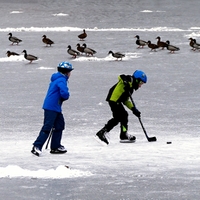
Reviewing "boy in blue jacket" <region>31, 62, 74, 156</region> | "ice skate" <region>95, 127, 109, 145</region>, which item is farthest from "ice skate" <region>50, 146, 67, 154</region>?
"ice skate" <region>95, 127, 109, 145</region>

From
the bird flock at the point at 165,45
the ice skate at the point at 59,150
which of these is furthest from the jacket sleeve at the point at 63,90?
the bird flock at the point at 165,45

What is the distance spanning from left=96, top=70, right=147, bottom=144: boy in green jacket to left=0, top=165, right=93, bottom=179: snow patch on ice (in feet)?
7.47

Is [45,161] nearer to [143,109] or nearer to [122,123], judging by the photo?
[122,123]

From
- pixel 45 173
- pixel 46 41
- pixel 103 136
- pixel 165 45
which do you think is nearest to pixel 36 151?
pixel 45 173

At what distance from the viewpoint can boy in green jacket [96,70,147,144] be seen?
897 cm

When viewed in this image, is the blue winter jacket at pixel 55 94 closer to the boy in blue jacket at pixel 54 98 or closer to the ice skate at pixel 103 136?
the boy in blue jacket at pixel 54 98

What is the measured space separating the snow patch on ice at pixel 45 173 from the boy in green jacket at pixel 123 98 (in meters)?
2.28

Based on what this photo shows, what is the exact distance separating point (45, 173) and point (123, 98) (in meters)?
2.61

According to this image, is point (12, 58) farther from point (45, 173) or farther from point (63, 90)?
point (45, 173)

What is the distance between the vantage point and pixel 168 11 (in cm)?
3747

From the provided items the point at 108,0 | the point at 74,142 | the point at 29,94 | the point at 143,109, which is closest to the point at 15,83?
the point at 29,94

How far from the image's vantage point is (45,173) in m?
6.95

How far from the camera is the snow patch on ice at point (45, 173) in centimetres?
689

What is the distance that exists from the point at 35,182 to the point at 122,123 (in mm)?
2959
